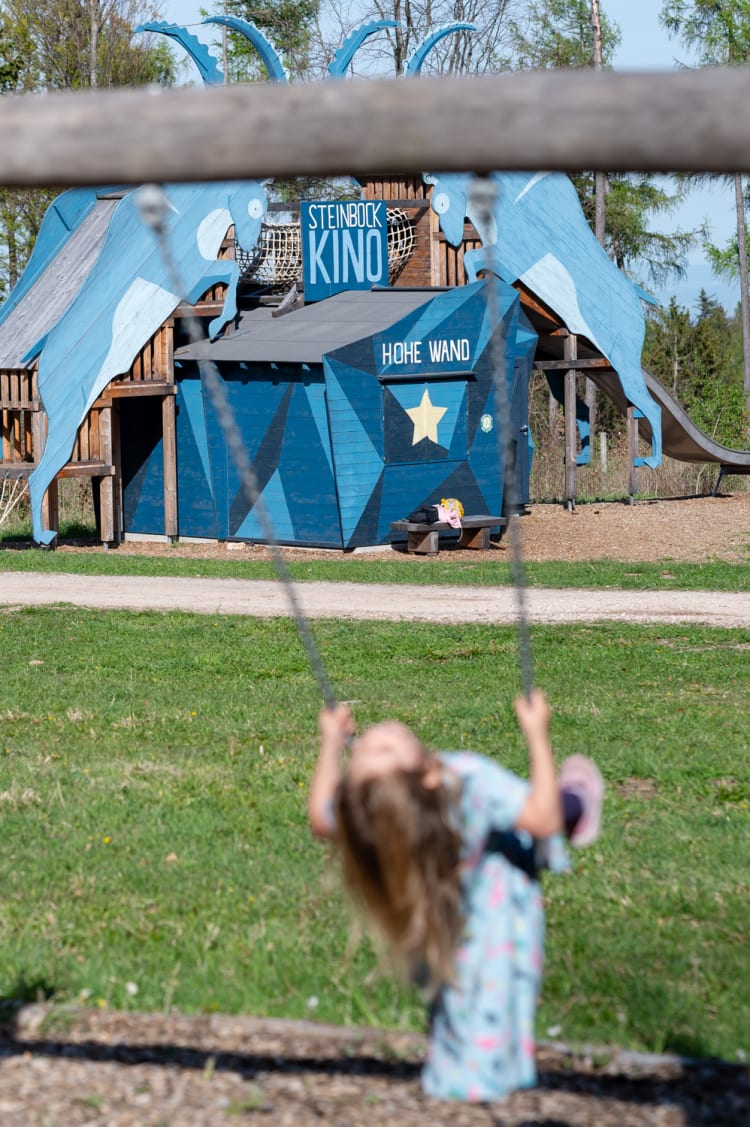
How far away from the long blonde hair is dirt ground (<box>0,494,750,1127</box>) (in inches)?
45.4

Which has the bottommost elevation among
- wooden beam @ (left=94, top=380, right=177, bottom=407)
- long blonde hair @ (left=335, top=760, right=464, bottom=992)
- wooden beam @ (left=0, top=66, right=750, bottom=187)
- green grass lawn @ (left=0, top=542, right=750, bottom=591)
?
green grass lawn @ (left=0, top=542, right=750, bottom=591)

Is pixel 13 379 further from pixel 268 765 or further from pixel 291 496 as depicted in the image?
pixel 268 765

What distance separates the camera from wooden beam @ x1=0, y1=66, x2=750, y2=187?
10.4ft

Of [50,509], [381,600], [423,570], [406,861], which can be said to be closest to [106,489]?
[50,509]

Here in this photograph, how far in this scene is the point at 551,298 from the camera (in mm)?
23016

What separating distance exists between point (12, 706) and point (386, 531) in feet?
35.8

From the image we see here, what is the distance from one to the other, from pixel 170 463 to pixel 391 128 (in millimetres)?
18808

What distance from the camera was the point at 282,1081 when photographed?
4.43 metres

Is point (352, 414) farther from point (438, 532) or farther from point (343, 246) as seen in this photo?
point (343, 246)

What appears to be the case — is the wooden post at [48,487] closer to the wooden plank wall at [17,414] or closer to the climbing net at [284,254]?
the wooden plank wall at [17,414]

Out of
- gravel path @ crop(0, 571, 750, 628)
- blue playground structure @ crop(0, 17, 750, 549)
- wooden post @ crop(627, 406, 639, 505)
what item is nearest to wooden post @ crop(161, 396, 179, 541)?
blue playground structure @ crop(0, 17, 750, 549)

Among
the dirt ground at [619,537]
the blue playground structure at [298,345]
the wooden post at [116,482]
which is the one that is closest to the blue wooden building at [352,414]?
the blue playground structure at [298,345]

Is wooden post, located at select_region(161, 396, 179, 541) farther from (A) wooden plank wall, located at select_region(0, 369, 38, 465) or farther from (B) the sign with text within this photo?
(B) the sign with text

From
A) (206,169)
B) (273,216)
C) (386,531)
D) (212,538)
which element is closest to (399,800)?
(206,169)
